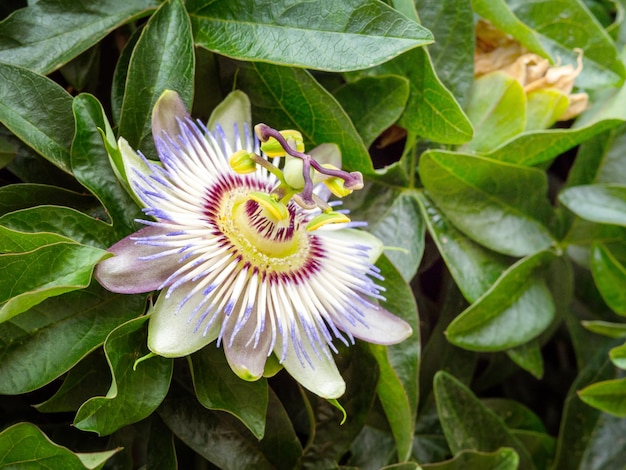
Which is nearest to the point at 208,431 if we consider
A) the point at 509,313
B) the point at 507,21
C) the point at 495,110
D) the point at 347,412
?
the point at 347,412

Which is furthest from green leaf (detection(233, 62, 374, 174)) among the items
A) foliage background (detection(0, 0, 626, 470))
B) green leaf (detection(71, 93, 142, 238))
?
green leaf (detection(71, 93, 142, 238))

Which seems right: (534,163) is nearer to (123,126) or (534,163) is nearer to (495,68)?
(495,68)

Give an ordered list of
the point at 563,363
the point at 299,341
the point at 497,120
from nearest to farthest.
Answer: the point at 299,341 < the point at 497,120 < the point at 563,363

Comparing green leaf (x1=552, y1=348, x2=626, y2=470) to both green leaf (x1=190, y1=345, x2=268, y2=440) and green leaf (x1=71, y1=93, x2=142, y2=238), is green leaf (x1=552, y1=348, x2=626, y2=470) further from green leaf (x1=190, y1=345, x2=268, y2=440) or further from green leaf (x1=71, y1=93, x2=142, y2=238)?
green leaf (x1=71, y1=93, x2=142, y2=238)

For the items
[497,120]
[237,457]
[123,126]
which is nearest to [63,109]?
[123,126]

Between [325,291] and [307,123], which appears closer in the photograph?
[325,291]

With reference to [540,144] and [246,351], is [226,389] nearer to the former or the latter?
[246,351]

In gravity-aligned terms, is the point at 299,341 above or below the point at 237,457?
above
